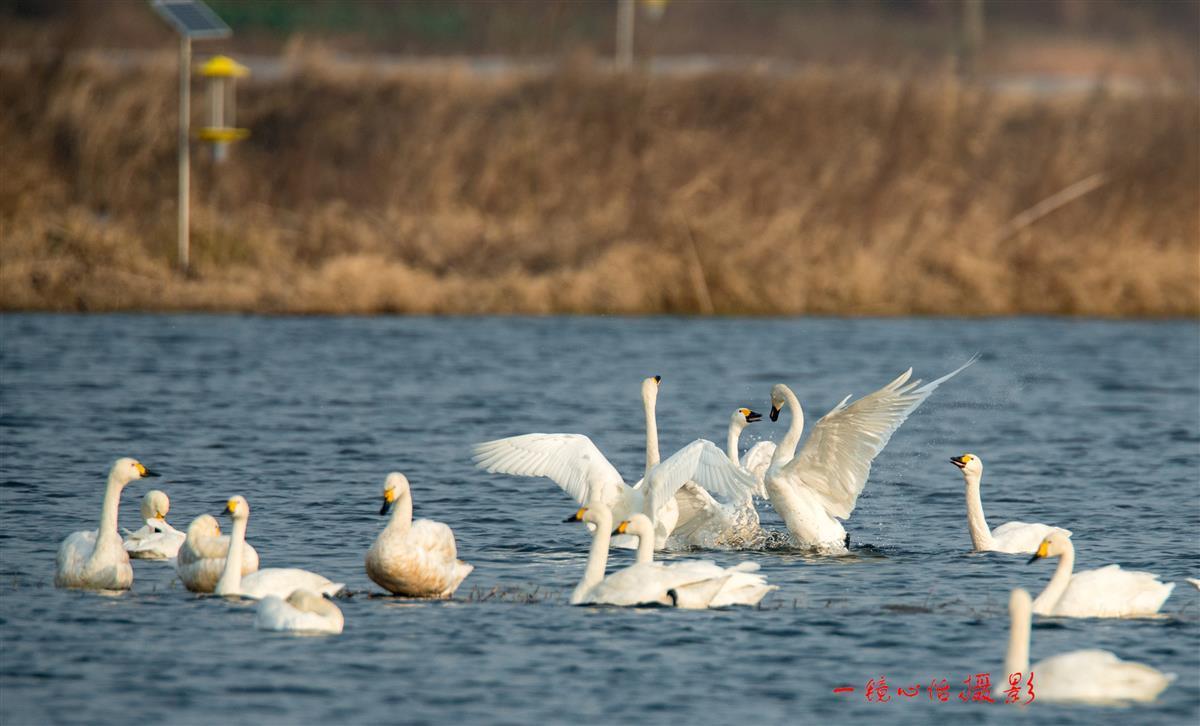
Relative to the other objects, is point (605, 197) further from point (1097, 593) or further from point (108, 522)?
point (1097, 593)

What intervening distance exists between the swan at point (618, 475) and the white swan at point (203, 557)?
8.21 feet

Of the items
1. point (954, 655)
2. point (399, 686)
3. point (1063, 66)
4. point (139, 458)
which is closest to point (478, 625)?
point (399, 686)

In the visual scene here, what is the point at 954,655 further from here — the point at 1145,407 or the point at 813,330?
the point at 813,330

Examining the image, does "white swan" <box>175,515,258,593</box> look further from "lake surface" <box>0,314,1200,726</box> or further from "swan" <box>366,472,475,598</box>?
"swan" <box>366,472,475,598</box>

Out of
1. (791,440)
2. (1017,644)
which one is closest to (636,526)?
(791,440)

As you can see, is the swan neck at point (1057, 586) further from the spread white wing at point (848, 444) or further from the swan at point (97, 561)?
the swan at point (97, 561)

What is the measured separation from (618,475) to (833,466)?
1.45 meters

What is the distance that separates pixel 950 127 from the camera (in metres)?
33.2

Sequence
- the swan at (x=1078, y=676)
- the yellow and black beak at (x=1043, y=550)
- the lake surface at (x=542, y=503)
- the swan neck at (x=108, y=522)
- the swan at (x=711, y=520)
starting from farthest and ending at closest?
the swan at (x=711, y=520) < the swan neck at (x=108, y=522) < the yellow and black beak at (x=1043, y=550) < the lake surface at (x=542, y=503) < the swan at (x=1078, y=676)

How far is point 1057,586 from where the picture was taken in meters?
10.8

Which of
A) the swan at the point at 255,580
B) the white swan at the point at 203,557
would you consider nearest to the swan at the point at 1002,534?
the swan at the point at 255,580

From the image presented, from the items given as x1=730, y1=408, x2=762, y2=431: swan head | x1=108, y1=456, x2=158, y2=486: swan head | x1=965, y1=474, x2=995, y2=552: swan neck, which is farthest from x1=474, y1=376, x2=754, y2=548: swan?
x1=108, y1=456, x2=158, y2=486: swan head

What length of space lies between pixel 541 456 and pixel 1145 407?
10980 mm

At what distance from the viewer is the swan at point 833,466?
12.9m
